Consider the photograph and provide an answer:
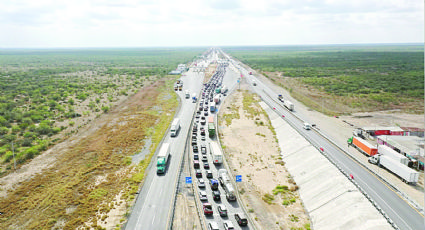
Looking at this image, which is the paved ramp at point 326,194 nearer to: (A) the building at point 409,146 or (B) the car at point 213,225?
(B) the car at point 213,225

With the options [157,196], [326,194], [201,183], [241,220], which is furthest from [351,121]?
[157,196]

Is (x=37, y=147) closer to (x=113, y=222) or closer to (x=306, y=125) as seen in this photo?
(x=113, y=222)

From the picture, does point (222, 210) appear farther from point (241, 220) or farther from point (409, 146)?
point (409, 146)

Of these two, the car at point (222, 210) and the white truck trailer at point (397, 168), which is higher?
the white truck trailer at point (397, 168)

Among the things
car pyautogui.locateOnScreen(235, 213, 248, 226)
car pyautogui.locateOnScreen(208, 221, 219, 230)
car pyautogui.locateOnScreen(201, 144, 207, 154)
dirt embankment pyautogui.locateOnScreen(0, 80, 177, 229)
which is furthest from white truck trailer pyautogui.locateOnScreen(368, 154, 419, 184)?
dirt embankment pyautogui.locateOnScreen(0, 80, 177, 229)

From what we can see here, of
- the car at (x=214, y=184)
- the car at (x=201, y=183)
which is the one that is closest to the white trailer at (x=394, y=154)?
the car at (x=214, y=184)

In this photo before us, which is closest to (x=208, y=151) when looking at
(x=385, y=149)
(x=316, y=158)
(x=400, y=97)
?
(x=316, y=158)

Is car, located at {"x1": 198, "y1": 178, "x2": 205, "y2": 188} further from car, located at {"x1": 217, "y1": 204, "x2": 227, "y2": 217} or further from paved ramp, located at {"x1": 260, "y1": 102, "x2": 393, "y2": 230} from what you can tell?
paved ramp, located at {"x1": 260, "y1": 102, "x2": 393, "y2": 230}
